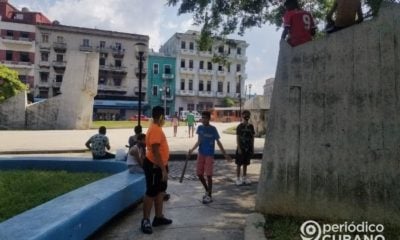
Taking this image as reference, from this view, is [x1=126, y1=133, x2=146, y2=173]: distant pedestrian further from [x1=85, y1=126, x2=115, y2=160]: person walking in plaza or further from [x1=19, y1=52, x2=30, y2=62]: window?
[x1=19, y1=52, x2=30, y2=62]: window

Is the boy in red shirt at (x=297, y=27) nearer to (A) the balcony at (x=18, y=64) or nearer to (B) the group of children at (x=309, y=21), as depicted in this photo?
(B) the group of children at (x=309, y=21)

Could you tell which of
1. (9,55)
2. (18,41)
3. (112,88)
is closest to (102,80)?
(112,88)

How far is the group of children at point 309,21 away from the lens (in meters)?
6.31

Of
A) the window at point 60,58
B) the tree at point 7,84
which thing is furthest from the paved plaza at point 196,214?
the window at point 60,58

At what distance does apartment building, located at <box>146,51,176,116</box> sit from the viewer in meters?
66.5

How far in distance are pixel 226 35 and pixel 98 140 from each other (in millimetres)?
7050

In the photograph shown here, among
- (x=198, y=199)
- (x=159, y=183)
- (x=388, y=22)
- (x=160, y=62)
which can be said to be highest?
(x=160, y=62)

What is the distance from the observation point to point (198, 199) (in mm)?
7883

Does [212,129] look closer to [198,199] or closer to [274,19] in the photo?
[198,199]

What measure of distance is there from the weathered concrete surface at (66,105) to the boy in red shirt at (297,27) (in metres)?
27.0

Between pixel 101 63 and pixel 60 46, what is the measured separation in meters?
5.93

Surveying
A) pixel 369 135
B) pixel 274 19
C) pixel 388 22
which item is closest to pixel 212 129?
pixel 369 135
